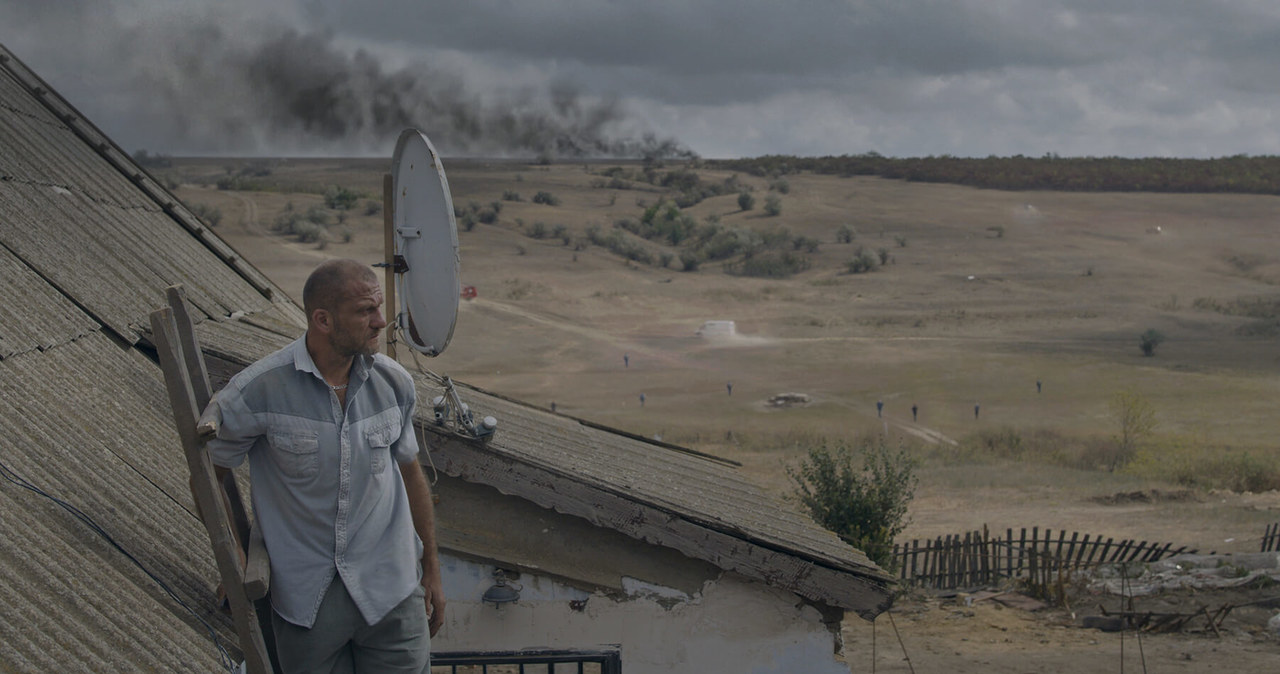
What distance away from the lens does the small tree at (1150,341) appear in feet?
138

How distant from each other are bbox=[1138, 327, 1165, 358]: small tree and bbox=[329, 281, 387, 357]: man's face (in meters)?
43.2

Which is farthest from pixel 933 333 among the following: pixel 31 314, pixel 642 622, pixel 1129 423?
pixel 31 314

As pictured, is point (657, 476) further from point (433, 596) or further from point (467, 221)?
point (467, 221)

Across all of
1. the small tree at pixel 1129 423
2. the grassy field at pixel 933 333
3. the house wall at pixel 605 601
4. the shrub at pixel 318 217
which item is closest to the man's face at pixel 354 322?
the house wall at pixel 605 601

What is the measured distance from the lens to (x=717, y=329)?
154ft

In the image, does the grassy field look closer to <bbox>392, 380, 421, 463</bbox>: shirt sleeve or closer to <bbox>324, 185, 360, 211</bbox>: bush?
<bbox>324, 185, 360, 211</bbox>: bush

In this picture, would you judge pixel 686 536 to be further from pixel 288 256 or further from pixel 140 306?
pixel 288 256

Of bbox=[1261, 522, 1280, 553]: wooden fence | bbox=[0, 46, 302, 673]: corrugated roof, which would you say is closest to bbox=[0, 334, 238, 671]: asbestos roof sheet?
bbox=[0, 46, 302, 673]: corrugated roof

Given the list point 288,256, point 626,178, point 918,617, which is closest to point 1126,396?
point 918,617

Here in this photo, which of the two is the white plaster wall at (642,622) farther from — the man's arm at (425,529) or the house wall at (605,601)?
the man's arm at (425,529)

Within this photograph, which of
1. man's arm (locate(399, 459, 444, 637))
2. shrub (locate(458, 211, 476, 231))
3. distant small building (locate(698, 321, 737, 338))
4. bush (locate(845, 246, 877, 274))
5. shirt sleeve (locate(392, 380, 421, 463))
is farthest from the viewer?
shrub (locate(458, 211, 476, 231))

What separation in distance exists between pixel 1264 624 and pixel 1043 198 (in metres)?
75.2

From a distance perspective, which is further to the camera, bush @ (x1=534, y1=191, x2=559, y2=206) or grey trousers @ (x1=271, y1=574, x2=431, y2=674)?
bush @ (x1=534, y1=191, x2=559, y2=206)

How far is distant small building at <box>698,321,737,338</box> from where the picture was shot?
46.6 meters
